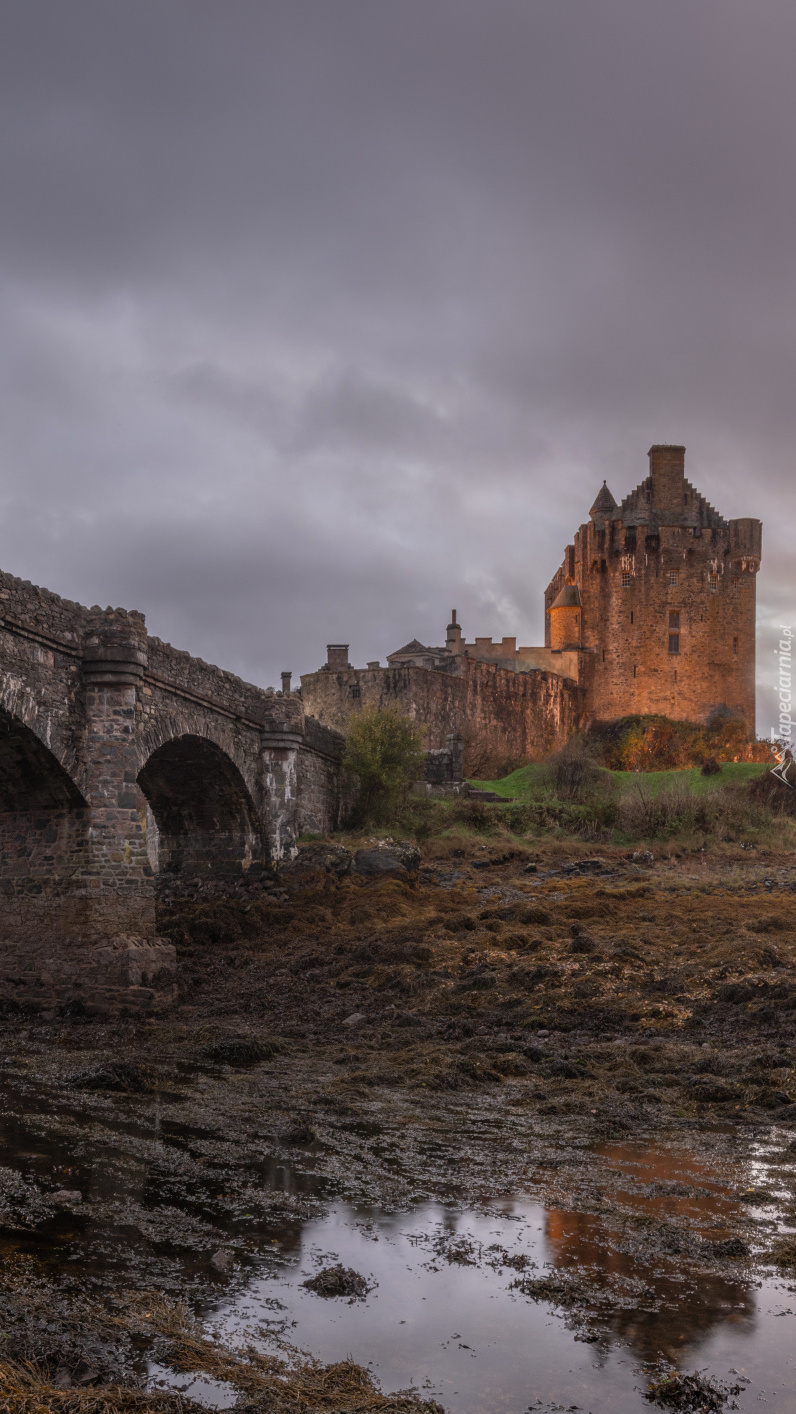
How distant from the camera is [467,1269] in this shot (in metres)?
5.29

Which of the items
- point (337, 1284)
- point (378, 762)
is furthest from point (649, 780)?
point (337, 1284)

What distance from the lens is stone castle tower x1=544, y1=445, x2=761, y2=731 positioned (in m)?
52.3

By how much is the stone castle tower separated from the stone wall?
535 centimetres

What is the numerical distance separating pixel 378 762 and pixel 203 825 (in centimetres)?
674

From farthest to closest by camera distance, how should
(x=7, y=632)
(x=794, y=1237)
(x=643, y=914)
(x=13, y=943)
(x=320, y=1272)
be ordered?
(x=643, y=914)
(x=13, y=943)
(x=7, y=632)
(x=794, y=1237)
(x=320, y=1272)

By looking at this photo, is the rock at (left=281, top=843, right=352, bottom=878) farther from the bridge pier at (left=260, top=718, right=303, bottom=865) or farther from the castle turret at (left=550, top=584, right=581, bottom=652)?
the castle turret at (left=550, top=584, right=581, bottom=652)

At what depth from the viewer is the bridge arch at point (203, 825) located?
22.5 metres

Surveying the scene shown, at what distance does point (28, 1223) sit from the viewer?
5.79 m

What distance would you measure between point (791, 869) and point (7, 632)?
1706 centimetres

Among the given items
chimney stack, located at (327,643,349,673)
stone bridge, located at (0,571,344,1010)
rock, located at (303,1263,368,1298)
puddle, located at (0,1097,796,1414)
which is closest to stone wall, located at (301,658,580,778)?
chimney stack, located at (327,643,349,673)

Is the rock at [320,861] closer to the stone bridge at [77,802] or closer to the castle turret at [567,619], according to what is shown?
the stone bridge at [77,802]

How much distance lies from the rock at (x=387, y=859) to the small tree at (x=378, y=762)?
4284 millimetres

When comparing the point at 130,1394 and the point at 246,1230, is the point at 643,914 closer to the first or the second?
the point at 246,1230

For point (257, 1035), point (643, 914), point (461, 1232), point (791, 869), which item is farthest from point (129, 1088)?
point (791, 869)
